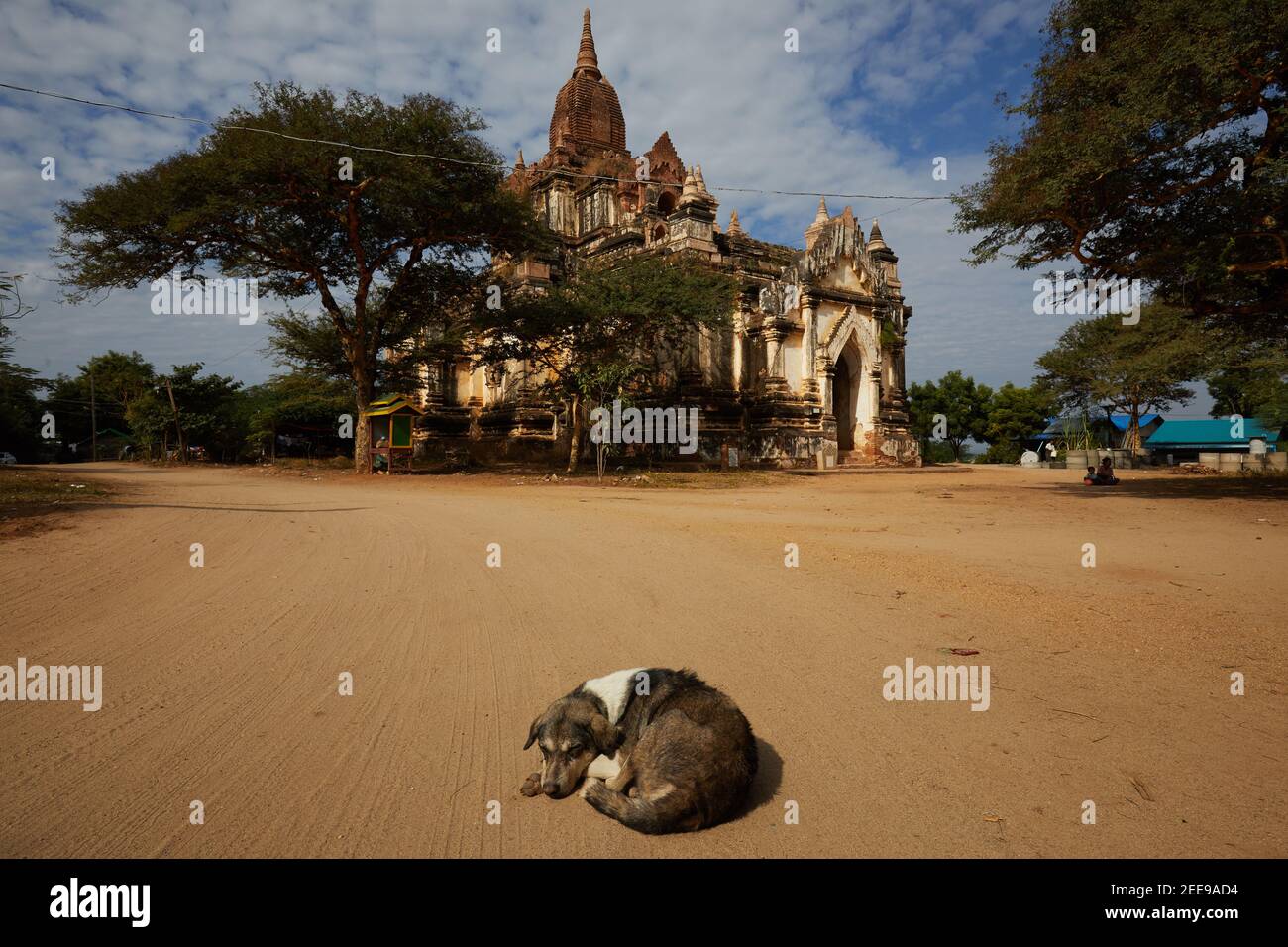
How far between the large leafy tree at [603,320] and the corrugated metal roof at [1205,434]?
42.0 metres

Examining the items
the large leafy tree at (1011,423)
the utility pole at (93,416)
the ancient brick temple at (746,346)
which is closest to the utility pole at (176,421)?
the utility pole at (93,416)

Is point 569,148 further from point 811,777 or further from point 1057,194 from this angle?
point 811,777

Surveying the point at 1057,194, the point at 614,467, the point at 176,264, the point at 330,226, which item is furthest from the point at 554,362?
the point at 1057,194

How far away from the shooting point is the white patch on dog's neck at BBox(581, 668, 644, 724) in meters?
3.05

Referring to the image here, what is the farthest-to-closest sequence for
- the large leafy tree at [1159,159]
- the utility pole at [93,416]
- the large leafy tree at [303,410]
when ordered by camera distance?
1. the utility pole at [93,416]
2. the large leafy tree at [303,410]
3. the large leafy tree at [1159,159]

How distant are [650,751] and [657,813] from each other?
24cm

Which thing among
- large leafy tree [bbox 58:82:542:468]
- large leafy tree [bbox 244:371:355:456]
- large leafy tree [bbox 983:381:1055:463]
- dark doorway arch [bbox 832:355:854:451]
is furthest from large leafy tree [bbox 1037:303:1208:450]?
large leafy tree [bbox 244:371:355:456]

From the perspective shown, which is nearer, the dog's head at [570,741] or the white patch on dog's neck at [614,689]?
the dog's head at [570,741]

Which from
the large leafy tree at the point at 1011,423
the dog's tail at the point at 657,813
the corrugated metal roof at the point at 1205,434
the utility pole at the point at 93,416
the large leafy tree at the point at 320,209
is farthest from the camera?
the large leafy tree at the point at 1011,423

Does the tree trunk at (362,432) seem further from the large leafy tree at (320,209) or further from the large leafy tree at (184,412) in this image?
the large leafy tree at (184,412)

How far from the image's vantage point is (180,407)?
35125 millimetres

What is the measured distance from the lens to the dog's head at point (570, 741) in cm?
286

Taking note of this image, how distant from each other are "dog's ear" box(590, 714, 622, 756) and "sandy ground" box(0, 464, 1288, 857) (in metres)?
0.28

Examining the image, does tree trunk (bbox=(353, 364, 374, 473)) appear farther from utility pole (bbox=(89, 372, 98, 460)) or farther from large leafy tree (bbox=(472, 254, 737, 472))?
utility pole (bbox=(89, 372, 98, 460))
